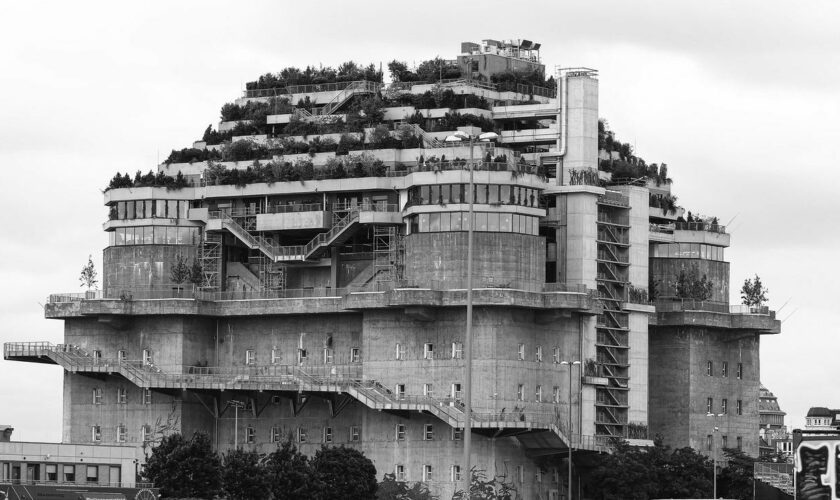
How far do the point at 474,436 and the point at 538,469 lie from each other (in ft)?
22.6

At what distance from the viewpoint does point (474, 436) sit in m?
159

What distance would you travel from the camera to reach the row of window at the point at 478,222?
160 m

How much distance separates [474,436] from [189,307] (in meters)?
27.9

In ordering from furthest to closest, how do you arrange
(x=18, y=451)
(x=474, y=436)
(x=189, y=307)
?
(x=189, y=307), (x=474, y=436), (x=18, y=451)

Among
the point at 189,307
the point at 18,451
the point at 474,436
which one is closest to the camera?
the point at 18,451

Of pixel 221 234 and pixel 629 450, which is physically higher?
pixel 221 234

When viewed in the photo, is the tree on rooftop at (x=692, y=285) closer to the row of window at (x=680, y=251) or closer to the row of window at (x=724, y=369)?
the row of window at (x=680, y=251)

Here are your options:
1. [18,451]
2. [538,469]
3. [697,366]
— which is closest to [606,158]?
[697,366]

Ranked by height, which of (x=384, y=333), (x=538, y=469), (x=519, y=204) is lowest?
(x=538, y=469)

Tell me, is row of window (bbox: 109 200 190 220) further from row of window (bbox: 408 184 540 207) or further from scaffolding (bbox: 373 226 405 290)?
row of window (bbox: 408 184 540 207)

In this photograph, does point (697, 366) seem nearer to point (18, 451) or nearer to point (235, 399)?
point (235, 399)

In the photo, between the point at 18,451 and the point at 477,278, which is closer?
the point at 18,451

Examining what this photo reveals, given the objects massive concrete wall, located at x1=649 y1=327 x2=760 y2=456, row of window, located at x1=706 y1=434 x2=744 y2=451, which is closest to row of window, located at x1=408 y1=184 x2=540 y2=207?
massive concrete wall, located at x1=649 y1=327 x2=760 y2=456

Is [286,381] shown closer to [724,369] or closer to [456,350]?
[456,350]
